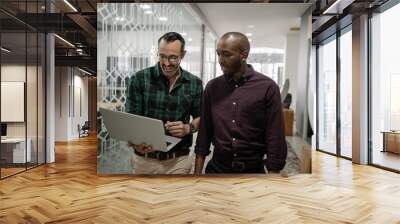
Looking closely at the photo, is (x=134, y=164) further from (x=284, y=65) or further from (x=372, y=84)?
(x=372, y=84)

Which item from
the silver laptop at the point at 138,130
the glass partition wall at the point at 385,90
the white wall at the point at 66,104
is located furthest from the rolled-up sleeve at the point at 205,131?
the white wall at the point at 66,104

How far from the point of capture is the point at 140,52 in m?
6.04

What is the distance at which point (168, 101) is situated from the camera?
5902mm

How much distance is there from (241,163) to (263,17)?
7.39 ft

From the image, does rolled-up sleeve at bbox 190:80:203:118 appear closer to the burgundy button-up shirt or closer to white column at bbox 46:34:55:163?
the burgundy button-up shirt

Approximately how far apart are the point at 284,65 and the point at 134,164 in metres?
2.74

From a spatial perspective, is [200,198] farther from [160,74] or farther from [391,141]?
[391,141]

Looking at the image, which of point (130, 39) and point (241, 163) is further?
point (130, 39)

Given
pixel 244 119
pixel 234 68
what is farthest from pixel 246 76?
pixel 244 119

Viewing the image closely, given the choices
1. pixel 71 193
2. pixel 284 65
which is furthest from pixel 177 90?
pixel 71 193

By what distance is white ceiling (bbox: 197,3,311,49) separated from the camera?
6098 mm

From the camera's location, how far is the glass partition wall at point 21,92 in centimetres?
632

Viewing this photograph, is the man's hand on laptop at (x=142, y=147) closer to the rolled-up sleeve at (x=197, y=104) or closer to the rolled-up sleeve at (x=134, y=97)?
the rolled-up sleeve at (x=134, y=97)

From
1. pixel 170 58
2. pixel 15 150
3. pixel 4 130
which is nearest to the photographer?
pixel 170 58
